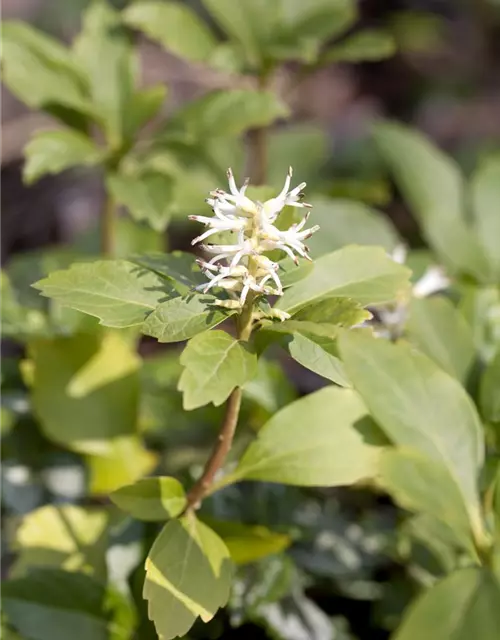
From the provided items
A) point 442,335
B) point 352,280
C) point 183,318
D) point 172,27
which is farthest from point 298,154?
point 183,318

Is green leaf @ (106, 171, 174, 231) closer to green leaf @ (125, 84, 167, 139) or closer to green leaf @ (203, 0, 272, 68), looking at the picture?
green leaf @ (125, 84, 167, 139)

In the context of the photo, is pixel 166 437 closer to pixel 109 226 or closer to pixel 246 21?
pixel 109 226

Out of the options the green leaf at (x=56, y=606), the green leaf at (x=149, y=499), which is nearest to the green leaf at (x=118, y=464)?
the green leaf at (x=56, y=606)

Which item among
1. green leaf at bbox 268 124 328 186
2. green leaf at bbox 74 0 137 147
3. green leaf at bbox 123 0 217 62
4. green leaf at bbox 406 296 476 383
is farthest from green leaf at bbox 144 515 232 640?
green leaf at bbox 268 124 328 186

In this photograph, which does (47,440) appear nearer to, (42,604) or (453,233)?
(42,604)

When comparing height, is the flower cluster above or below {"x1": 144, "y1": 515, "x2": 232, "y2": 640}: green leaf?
above

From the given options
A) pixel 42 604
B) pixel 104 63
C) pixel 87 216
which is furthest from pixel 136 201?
pixel 87 216

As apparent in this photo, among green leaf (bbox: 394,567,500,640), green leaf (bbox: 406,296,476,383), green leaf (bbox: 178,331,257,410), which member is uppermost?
green leaf (bbox: 178,331,257,410)
